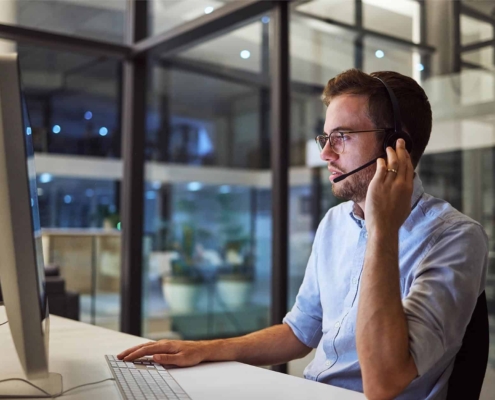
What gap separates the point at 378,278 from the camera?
1188 mm

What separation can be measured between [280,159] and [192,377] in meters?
1.87

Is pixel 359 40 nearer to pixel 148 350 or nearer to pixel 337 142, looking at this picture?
pixel 337 142

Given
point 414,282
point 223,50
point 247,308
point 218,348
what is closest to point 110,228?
point 247,308

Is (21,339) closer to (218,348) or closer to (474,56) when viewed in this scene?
(218,348)

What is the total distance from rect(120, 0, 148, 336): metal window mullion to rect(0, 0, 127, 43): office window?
0.10m

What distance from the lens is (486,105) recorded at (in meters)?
2.47

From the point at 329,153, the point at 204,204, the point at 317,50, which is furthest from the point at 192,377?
the point at 204,204

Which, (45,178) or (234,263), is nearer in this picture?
(45,178)

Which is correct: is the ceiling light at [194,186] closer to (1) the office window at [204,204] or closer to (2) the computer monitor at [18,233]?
(1) the office window at [204,204]

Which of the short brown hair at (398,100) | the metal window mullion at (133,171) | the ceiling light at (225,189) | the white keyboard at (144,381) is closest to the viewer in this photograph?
the white keyboard at (144,381)

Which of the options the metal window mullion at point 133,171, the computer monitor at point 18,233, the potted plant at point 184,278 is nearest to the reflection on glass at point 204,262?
the potted plant at point 184,278

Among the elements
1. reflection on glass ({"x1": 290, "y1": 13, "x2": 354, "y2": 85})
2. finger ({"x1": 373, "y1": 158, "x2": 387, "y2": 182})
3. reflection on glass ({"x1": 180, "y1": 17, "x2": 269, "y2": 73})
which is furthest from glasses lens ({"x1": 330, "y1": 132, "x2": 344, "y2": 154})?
reflection on glass ({"x1": 180, "y1": 17, "x2": 269, "y2": 73})

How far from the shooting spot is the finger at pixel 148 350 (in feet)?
4.51

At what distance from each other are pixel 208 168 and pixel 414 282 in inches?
146
